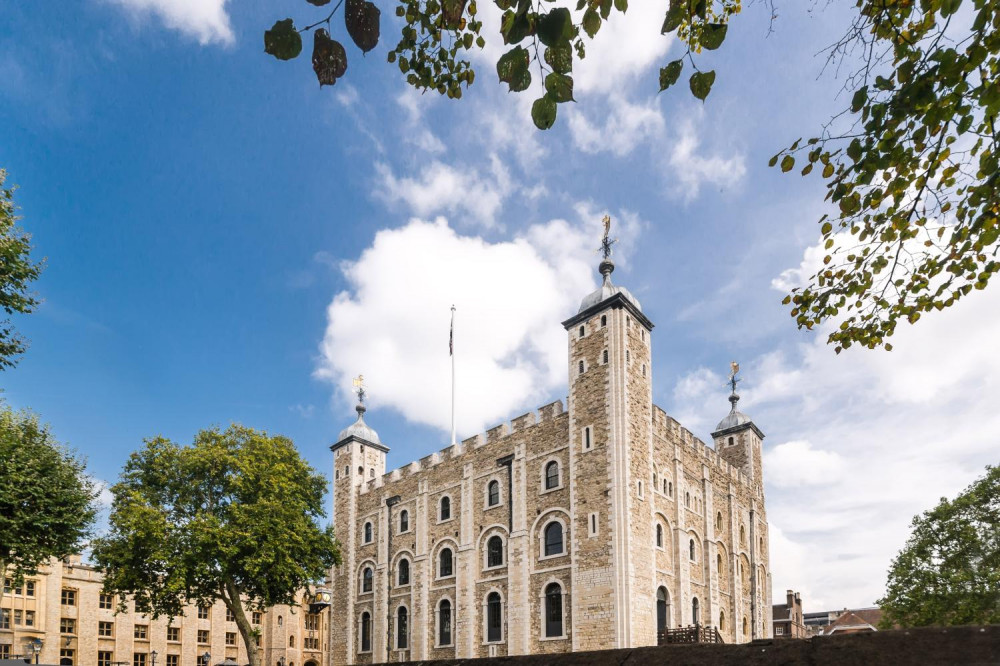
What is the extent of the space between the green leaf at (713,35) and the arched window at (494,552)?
32.0m

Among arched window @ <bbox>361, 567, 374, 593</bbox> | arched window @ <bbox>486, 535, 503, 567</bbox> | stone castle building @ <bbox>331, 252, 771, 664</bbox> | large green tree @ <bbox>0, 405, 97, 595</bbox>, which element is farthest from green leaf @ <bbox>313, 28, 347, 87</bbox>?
arched window @ <bbox>361, 567, 374, 593</bbox>

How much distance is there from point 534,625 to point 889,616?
65.6 feet

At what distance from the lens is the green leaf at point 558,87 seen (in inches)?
134

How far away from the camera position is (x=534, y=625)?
99.7 ft

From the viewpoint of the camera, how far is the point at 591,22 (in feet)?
11.6

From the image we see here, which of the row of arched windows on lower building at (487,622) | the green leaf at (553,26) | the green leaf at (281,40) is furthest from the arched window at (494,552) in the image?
the green leaf at (553,26)

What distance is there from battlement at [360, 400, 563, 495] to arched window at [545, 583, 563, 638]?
766cm

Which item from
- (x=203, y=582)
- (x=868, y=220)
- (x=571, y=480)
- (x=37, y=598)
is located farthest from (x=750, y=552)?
(x=37, y=598)

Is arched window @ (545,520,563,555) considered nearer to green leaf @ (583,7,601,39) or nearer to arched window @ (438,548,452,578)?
arched window @ (438,548,452,578)

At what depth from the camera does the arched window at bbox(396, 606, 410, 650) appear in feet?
122

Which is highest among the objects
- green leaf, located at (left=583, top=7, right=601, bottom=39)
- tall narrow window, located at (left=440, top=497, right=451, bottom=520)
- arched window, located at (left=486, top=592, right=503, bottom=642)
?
green leaf, located at (left=583, top=7, right=601, bottom=39)

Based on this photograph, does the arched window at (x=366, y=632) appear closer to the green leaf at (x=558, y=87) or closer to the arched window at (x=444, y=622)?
→ the arched window at (x=444, y=622)

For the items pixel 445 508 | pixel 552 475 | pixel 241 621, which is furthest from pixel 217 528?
pixel 552 475

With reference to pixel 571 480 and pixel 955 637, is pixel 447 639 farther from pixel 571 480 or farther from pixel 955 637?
pixel 955 637
